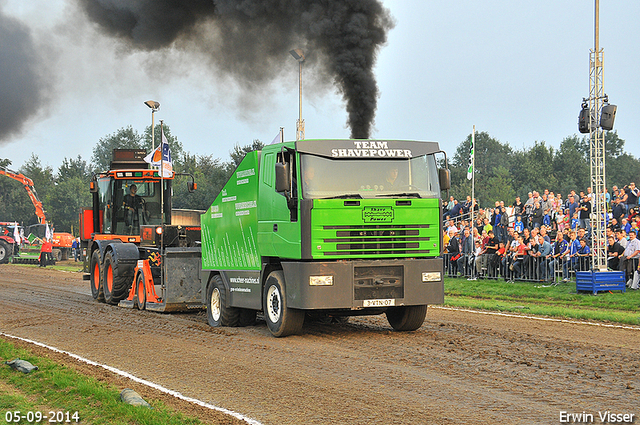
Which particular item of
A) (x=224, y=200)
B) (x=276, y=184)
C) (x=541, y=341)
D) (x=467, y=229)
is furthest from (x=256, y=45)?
(x=467, y=229)

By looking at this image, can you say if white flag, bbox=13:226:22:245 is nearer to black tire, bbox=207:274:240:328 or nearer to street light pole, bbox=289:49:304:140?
street light pole, bbox=289:49:304:140

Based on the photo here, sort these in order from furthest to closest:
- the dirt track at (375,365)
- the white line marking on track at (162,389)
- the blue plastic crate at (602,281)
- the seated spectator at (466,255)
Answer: the seated spectator at (466,255), the blue plastic crate at (602,281), the dirt track at (375,365), the white line marking on track at (162,389)

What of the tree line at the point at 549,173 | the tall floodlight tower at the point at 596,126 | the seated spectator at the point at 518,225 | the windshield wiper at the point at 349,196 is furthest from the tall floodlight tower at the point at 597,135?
the tree line at the point at 549,173

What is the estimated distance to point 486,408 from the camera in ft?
22.1

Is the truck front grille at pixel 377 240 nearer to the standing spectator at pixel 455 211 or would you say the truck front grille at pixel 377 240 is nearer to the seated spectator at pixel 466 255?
the seated spectator at pixel 466 255

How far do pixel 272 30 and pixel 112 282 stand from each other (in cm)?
751

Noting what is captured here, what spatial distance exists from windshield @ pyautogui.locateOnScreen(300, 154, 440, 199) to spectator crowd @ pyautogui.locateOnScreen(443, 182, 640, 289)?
7.75 m

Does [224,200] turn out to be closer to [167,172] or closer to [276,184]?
[276,184]

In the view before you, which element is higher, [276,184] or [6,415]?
[276,184]

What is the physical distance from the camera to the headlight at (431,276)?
11766mm

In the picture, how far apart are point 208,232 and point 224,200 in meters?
1.05

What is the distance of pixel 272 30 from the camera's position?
58.2ft

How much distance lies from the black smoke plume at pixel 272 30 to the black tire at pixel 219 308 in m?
5.10

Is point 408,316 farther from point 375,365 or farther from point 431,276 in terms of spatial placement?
point 375,365
